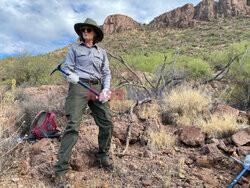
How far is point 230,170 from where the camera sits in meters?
2.42

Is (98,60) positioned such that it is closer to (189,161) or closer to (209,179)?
(189,161)

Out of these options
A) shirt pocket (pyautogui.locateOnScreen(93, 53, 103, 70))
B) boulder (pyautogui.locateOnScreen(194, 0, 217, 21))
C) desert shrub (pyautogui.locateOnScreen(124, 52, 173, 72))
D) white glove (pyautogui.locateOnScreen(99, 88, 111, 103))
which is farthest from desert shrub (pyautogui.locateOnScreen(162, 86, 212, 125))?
boulder (pyautogui.locateOnScreen(194, 0, 217, 21))

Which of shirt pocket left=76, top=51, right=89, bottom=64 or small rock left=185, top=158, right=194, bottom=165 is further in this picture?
small rock left=185, top=158, right=194, bottom=165

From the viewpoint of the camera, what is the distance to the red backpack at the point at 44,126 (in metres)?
3.44

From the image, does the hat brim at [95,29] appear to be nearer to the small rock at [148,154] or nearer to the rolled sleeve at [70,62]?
the rolled sleeve at [70,62]

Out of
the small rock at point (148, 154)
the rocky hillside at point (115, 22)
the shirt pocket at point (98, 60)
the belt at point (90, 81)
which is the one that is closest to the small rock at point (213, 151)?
the small rock at point (148, 154)

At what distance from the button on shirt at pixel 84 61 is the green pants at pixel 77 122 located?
19cm

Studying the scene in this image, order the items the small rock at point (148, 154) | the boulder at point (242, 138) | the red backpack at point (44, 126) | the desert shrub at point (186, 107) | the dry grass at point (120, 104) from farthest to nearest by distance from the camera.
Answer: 1. the dry grass at point (120, 104)
2. the desert shrub at point (186, 107)
3. the red backpack at point (44, 126)
4. the boulder at point (242, 138)
5. the small rock at point (148, 154)

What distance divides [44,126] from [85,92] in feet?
5.45

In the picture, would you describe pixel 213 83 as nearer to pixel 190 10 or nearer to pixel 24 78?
pixel 24 78

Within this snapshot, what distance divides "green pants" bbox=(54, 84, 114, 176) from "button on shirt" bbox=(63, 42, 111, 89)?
193 mm

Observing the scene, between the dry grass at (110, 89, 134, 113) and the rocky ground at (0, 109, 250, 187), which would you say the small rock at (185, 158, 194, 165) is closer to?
the rocky ground at (0, 109, 250, 187)

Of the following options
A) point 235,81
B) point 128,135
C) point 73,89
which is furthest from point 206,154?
point 235,81

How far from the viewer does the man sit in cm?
229
